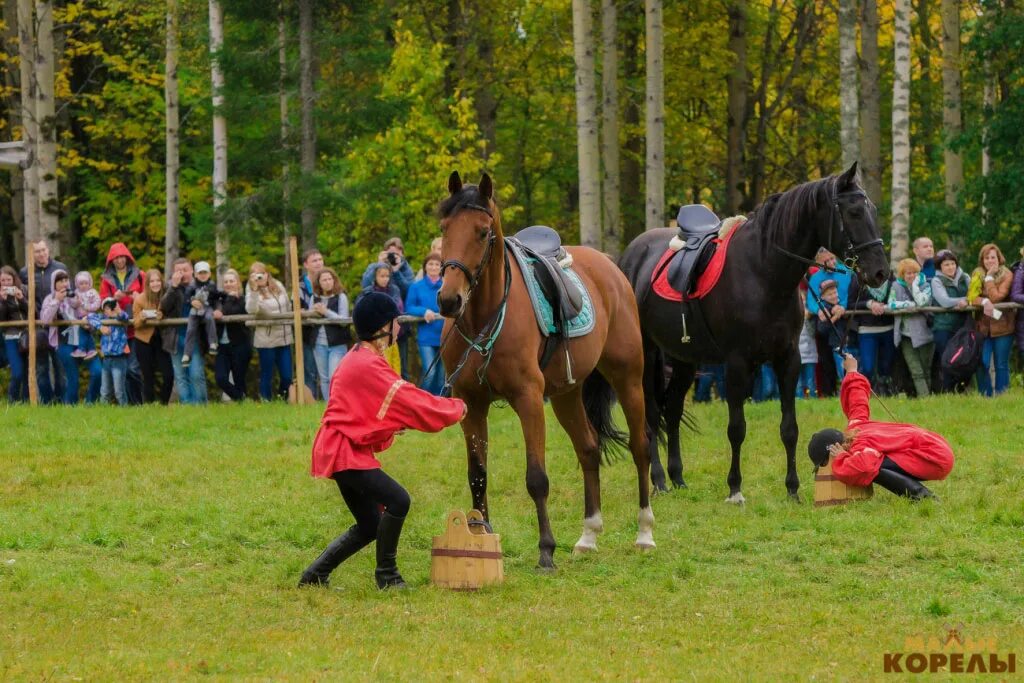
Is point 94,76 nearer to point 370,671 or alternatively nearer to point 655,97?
point 655,97

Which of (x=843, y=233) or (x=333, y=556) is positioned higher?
(x=843, y=233)

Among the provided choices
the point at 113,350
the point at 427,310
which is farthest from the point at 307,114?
the point at 427,310

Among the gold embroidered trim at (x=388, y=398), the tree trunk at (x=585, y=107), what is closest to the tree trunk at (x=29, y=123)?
the tree trunk at (x=585, y=107)

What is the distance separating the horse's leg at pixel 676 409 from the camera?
540 inches

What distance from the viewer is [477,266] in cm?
951

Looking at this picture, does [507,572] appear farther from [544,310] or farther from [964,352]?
[964,352]

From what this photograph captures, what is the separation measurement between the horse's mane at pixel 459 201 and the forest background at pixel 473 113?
14548 mm

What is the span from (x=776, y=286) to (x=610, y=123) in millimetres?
15752

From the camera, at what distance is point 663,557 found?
35.1 ft

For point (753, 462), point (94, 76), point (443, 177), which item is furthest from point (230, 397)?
point (94, 76)

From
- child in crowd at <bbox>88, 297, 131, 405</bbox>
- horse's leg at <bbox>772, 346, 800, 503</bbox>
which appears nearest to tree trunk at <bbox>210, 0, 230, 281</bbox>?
child in crowd at <bbox>88, 297, 131, 405</bbox>

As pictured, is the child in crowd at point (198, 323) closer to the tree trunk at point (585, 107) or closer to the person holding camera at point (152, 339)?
the person holding camera at point (152, 339)

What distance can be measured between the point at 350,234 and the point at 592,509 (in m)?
24.1

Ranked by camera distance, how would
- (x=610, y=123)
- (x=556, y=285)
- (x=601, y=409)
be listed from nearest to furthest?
1. (x=556, y=285)
2. (x=601, y=409)
3. (x=610, y=123)
